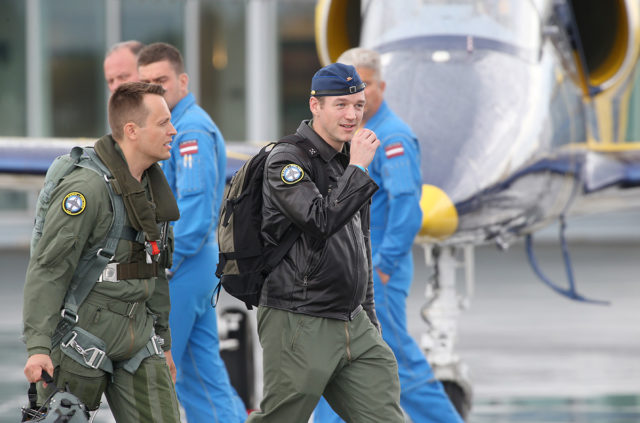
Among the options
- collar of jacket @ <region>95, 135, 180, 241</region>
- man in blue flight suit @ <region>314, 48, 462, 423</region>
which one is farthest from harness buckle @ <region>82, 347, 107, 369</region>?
man in blue flight suit @ <region>314, 48, 462, 423</region>

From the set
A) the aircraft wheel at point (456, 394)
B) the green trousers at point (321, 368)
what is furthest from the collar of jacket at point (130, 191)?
the aircraft wheel at point (456, 394)

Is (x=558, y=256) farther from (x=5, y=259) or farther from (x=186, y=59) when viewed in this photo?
(x=5, y=259)

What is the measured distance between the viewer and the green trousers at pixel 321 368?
370 cm

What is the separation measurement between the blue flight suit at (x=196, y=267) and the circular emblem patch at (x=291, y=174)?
4.02 feet

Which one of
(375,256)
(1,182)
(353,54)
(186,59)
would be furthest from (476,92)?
(186,59)

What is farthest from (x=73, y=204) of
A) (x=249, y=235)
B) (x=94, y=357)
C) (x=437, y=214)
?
(x=437, y=214)

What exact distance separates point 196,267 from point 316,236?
150 centimetres

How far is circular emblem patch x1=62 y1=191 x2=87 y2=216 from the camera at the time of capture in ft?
11.4

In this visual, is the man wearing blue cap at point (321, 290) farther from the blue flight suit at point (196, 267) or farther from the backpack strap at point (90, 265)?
the blue flight suit at point (196, 267)

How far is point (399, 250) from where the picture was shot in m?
5.01

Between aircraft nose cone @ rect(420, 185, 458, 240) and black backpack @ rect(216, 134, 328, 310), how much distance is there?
1.91 metres

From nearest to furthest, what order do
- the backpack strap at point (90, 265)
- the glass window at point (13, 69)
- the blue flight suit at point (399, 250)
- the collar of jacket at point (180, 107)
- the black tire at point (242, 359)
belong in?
the backpack strap at point (90, 265)
the blue flight suit at point (399, 250)
the collar of jacket at point (180, 107)
the black tire at point (242, 359)
the glass window at point (13, 69)

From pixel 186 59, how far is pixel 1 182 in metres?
12.4

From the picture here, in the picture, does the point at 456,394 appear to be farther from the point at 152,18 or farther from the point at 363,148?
the point at 152,18
